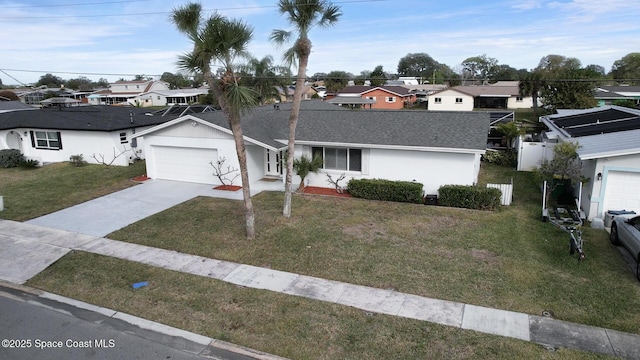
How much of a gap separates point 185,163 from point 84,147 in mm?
9243

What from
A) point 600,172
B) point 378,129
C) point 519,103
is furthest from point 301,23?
point 519,103

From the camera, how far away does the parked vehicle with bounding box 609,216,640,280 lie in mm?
10469

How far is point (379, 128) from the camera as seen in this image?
1852 centimetres

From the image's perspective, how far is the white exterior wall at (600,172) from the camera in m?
13.1

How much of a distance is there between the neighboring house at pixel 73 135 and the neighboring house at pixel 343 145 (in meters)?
5.09

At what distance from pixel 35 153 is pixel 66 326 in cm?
2231

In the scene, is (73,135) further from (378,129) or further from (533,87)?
(533,87)

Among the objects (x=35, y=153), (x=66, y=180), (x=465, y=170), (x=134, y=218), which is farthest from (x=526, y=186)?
(x=35, y=153)

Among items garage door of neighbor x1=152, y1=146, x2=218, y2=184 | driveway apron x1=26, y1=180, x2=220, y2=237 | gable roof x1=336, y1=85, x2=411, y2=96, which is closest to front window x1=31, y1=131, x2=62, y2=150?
garage door of neighbor x1=152, y1=146, x2=218, y2=184

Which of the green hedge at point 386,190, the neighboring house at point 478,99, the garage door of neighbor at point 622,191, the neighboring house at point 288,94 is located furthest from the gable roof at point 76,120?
the neighboring house at point 478,99

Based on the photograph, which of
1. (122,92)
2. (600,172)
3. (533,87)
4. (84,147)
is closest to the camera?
(600,172)

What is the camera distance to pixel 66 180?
21031mm

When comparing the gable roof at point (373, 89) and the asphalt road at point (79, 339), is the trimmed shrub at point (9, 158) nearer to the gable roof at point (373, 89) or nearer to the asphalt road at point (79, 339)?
the asphalt road at point (79, 339)

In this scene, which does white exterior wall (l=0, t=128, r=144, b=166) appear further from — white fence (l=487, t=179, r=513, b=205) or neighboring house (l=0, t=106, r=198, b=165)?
white fence (l=487, t=179, r=513, b=205)
